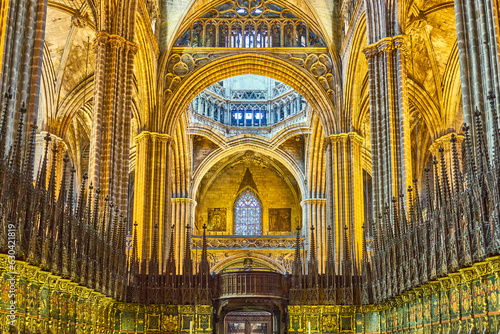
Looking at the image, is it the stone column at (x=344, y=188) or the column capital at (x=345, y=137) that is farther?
the column capital at (x=345, y=137)

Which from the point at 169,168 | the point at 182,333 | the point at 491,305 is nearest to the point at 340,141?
→ the point at 169,168

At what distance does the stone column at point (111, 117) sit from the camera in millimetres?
17844

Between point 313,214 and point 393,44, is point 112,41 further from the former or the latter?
point 313,214

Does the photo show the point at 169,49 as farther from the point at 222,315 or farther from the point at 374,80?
the point at 222,315

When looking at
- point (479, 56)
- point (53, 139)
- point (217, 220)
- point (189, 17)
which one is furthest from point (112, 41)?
point (217, 220)

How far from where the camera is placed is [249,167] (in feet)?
138

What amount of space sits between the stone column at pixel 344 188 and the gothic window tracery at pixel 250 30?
16.8 ft

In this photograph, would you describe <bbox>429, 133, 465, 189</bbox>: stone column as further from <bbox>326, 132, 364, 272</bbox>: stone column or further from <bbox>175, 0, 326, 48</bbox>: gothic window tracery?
<bbox>175, 0, 326, 48</bbox>: gothic window tracery

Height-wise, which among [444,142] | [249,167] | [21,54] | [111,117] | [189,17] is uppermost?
[189,17]

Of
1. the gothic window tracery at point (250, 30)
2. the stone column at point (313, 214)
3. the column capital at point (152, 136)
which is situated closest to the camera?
the column capital at point (152, 136)

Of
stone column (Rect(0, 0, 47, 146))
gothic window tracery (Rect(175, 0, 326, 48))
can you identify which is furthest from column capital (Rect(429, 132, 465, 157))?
stone column (Rect(0, 0, 47, 146))

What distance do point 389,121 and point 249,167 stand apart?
79.4 ft

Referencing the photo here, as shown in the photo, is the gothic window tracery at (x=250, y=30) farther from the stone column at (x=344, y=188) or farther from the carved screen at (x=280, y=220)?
the carved screen at (x=280, y=220)

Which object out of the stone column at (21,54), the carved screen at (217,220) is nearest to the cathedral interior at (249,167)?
the stone column at (21,54)
